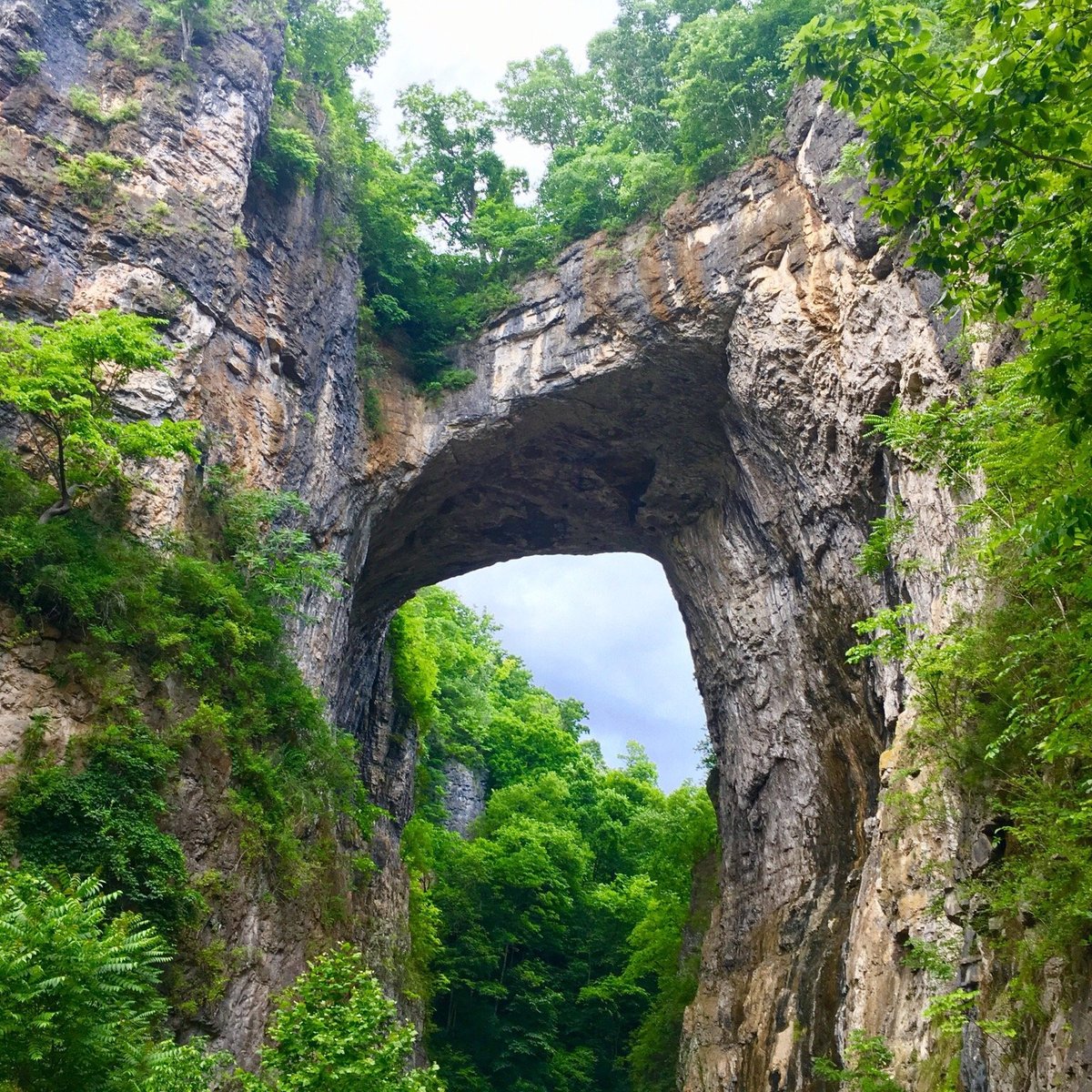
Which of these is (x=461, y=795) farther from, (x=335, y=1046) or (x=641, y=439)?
(x=335, y=1046)

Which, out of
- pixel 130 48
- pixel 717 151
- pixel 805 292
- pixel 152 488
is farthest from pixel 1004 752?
pixel 130 48

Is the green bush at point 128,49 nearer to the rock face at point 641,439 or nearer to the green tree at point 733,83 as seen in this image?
the rock face at point 641,439

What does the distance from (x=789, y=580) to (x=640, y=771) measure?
62.7 feet

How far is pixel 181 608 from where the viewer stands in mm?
11188

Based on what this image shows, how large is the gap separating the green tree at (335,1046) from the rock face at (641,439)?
1.96 meters

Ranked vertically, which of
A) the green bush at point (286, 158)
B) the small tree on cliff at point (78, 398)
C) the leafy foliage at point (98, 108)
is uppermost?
the green bush at point (286, 158)

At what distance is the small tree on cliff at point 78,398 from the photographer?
9.77 metres

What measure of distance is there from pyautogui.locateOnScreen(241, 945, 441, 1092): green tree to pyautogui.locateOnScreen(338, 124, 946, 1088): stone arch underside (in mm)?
6423

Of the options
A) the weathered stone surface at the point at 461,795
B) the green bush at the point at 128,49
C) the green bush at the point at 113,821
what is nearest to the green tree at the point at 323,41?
the green bush at the point at 128,49

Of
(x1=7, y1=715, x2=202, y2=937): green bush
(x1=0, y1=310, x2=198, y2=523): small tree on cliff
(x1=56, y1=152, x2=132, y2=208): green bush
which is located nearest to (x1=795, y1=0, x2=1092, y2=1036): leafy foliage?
(x1=7, y1=715, x2=202, y2=937): green bush

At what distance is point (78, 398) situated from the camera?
382 inches

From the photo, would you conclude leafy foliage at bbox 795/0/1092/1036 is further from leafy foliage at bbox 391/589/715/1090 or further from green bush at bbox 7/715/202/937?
leafy foliage at bbox 391/589/715/1090

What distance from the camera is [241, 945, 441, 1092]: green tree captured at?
716 cm

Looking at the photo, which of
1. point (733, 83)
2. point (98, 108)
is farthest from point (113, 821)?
point (733, 83)
